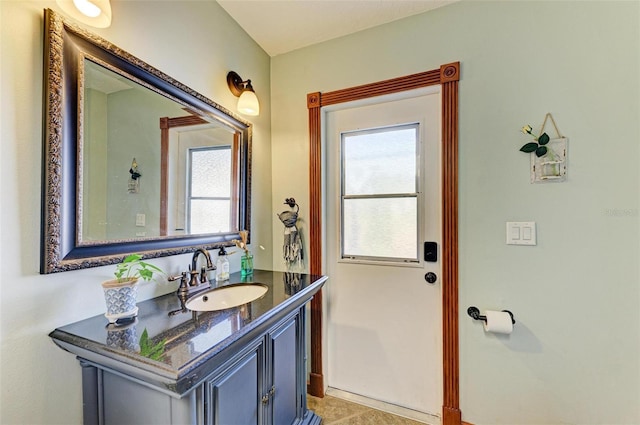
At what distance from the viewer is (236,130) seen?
1610 millimetres

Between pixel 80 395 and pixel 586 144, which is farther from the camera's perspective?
pixel 586 144

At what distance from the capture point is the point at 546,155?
1314 millimetres

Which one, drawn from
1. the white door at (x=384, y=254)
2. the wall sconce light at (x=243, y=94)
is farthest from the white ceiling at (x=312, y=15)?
the white door at (x=384, y=254)

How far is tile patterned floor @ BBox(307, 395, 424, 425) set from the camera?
1.57m

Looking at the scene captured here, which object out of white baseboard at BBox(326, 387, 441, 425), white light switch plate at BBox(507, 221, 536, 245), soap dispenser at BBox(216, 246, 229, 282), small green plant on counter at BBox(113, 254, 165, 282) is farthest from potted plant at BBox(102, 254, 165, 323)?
white light switch plate at BBox(507, 221, 536, 245)

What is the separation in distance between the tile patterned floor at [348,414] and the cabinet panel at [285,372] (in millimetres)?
424

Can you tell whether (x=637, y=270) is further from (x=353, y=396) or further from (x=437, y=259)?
(x=353, y=396)

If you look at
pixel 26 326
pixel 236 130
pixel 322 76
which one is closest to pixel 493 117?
pixel 322 76

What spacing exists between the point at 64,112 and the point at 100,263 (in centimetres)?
52

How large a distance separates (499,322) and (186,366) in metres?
1.45

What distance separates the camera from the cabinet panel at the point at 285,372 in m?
1.12

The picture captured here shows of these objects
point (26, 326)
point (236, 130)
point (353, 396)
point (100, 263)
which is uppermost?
point (236, 130)

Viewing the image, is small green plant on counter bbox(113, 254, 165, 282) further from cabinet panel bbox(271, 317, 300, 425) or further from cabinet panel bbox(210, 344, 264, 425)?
cabinet panel bbox(271, 317, 300, 425)

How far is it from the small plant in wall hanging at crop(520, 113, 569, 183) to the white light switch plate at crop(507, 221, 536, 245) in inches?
9.2
